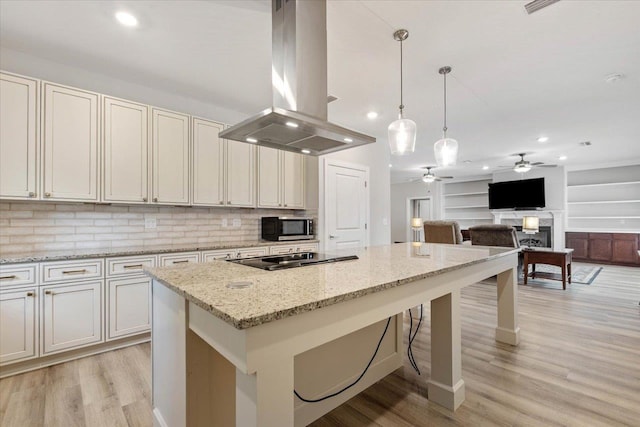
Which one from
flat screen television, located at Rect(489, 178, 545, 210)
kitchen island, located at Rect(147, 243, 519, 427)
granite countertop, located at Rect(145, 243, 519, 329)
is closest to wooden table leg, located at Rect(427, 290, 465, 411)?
kitchen island, located at Rect(147, 243, 519, 427)

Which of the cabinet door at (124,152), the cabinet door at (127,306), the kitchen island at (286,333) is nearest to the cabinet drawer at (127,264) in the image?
the cabinet door at (127,306)

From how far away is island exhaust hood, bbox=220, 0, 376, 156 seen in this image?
70.7 inches

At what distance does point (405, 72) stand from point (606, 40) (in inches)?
62.2

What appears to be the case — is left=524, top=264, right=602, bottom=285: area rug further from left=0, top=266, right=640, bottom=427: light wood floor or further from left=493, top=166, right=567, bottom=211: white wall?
left=0, top=266, right=640, bottom=427: light wood floor

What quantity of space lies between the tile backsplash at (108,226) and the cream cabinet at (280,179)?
0.40 m

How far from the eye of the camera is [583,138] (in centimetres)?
527

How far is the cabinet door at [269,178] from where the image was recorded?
386 centimetres

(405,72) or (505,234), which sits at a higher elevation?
(405,72)

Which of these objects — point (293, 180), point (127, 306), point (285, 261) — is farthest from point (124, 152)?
point (285, 261)

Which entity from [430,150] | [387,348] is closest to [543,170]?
[430,150]

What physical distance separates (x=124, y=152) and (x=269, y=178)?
165 cm

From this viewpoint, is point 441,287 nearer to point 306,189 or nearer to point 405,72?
point 405,72

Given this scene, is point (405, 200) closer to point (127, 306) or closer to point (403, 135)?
point (403, 135)

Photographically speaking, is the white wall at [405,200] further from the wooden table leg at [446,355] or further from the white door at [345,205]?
the wooden table leg at [446,355]
